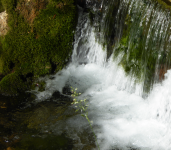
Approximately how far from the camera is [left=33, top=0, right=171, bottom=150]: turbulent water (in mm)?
3533

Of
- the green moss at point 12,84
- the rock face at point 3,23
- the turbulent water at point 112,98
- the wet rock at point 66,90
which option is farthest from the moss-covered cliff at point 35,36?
the wet rock at point 66,90

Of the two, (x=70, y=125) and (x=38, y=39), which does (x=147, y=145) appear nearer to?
(x=70, y=125)

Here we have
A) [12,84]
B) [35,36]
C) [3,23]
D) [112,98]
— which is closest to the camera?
[112,98]

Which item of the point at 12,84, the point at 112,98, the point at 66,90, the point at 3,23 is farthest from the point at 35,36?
the point at 112,98

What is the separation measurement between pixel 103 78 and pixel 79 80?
0.71 meters

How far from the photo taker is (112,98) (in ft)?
15.7

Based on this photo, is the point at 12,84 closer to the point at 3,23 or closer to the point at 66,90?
the point at 66,90

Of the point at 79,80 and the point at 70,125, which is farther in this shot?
the point at 79,80

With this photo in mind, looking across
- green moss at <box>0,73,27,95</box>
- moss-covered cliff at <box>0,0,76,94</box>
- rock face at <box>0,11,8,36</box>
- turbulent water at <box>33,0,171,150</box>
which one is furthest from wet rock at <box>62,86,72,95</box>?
rock face at <box>0,11,8,36</box>

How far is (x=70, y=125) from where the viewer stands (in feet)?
12.4

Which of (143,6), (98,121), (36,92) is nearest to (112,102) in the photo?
(98,121)

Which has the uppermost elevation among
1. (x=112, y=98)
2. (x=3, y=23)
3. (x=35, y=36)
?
(x=3, y=23)

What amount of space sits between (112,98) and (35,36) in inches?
107

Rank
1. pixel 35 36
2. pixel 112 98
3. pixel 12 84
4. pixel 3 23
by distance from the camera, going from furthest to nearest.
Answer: pixel 3 23
pixel 35 36
pixel 12 84
pixel 112 98
